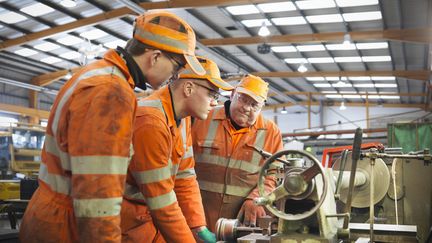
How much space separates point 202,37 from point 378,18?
144 inches

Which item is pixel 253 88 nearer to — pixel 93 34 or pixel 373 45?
pixel 93 34

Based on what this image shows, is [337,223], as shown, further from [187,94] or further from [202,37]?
[202,37]

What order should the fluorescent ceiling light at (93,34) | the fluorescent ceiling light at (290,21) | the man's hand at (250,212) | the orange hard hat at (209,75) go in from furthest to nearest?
1. the fluorescent ceiling light at (93,34)
2. the fluorescent ceiling light at (290,21)
3. the man's hand at (250,212)
4. the orange hard hat at (209,75)

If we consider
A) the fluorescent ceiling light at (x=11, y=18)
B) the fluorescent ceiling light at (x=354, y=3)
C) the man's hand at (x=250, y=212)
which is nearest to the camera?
the man's hand at (x=250, y=212)

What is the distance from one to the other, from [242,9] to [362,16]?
2151 mm

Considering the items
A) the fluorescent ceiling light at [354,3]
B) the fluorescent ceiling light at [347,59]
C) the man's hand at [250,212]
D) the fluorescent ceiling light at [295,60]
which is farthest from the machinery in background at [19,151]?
the man's hand at [250,212]

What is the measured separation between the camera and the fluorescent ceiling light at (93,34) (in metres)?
10.3

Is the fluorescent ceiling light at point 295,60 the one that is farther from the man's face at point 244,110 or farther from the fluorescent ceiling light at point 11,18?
the man's face at point 244,110

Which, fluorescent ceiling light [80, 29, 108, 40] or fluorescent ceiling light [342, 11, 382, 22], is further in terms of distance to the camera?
fluorescent ceiling light [80, 29, 108, 40]

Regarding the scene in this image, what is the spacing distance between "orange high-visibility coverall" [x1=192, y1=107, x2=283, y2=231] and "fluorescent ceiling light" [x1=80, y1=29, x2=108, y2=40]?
7.60m

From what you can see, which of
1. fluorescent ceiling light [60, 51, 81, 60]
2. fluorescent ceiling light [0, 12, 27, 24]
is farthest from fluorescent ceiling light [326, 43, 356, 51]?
fluorescent ceiling light [0, 12, 27, 24]

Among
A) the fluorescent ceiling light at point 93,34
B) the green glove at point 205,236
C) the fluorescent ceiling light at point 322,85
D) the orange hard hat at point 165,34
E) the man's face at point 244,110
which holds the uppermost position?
the fluorescent ceiling light at point 93,34

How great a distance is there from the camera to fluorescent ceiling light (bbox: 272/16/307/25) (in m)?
9.23

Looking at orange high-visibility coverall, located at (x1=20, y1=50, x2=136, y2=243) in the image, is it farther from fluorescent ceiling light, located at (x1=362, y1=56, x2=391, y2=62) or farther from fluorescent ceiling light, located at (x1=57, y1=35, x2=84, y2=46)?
fluorescent ceiling light, located at (x1=362, y1=56, x2=391, y2=62)
